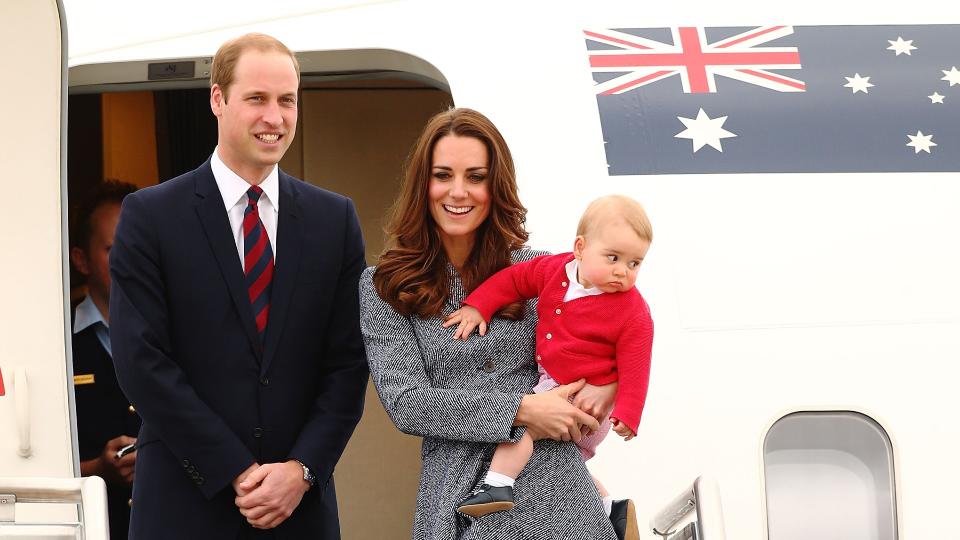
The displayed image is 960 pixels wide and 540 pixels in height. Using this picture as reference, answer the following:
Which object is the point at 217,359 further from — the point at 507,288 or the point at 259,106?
the point at 507,288

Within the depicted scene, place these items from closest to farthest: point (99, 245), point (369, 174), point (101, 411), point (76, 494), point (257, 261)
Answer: point (76, 494) → point (257, 261) → point (101, 411) → point (99, 245) → point (369, 174)

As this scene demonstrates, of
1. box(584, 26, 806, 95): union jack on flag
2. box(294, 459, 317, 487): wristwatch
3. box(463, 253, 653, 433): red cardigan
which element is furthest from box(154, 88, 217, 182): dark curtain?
box(463, 253, 653, 433): red cardigan

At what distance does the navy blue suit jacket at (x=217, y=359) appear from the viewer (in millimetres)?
2773

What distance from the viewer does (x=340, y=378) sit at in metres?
2.99

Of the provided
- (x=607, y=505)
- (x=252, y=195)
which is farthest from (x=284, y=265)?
(x=607, y=505)

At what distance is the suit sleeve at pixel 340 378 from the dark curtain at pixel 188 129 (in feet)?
11.7

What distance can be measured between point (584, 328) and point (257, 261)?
2.87 ft

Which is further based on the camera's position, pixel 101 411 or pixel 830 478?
pixel 101 411

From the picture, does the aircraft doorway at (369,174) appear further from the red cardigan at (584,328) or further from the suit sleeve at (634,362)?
the suit sleeve at (634,362)

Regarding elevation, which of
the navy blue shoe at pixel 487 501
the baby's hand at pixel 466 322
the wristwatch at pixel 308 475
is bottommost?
the navy blue shoe at pixel 487 501

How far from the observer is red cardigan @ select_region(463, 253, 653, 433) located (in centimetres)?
256

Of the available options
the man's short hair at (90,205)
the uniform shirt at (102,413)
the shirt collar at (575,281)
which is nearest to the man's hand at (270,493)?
the shirt collar at (575,281)

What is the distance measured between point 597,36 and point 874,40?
0.93m

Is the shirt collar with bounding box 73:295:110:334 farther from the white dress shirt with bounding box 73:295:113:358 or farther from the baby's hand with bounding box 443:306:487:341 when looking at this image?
the baby's hand with bounding box 443:306:487:341
